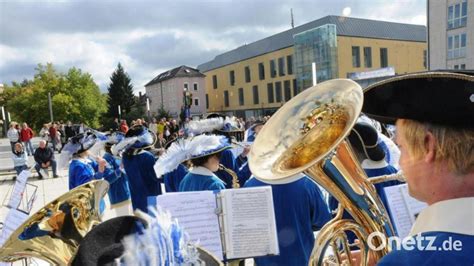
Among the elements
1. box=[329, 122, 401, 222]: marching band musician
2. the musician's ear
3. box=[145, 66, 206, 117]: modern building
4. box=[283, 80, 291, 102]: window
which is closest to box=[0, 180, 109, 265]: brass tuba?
the musician's ear

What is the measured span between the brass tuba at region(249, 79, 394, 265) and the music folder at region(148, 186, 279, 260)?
42 cm

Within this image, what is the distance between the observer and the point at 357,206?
1.68m

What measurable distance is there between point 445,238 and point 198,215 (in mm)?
1443

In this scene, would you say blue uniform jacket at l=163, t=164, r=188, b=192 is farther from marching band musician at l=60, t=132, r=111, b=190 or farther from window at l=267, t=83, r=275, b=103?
window at l=267, t=83, r=275, b=103

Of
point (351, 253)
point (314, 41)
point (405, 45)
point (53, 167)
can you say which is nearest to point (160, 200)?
point (351, 253)

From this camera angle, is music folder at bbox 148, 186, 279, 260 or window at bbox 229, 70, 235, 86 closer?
music folder at bbox 148, 186, 279, 260

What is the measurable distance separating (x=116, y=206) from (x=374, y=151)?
3.88 m

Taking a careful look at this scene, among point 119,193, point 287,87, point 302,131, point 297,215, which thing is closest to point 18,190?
point 119,193

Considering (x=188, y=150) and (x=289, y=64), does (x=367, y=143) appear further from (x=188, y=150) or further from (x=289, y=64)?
(x=289, y=64)

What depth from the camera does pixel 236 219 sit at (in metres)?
2.23

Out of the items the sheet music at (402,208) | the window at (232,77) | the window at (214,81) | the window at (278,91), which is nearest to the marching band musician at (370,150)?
the sheet music at (402,208)

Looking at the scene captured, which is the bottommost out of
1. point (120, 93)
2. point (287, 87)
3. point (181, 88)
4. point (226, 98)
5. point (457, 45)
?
point (226, 98)

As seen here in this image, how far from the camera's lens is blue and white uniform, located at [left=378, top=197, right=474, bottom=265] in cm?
97

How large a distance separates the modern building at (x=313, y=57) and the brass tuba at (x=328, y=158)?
142 ft
